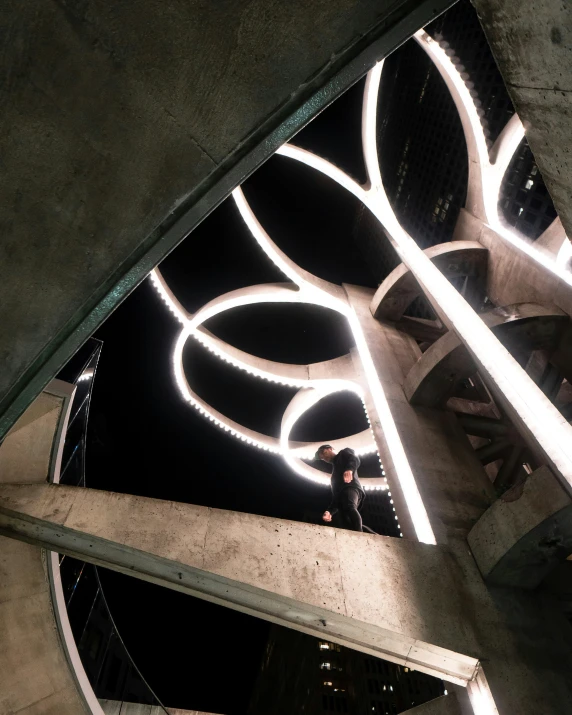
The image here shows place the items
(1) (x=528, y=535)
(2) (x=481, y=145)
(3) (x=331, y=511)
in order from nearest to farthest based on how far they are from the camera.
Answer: (1) (x=528, y=535) < (3) (x=331, y=511) < (2) (x=481, y=145)

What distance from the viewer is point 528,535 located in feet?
17.6

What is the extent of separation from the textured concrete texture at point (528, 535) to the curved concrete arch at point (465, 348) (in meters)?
3.41

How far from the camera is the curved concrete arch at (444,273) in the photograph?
448 inches

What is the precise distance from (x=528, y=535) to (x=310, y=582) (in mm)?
2689

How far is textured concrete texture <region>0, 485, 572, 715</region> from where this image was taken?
4.78m

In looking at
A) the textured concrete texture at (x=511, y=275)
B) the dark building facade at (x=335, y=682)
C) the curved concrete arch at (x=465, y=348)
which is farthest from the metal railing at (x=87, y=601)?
the dark building facade at (x=335, y=682)

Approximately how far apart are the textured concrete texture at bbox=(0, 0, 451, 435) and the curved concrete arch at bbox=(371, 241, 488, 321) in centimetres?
991

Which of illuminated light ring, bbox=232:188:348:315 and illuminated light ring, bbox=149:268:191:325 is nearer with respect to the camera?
illuminated light ring, bbox=149:268:191:325

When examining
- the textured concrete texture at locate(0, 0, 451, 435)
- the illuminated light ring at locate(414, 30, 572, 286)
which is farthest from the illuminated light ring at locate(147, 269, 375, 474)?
the textured concrete texture at locate(0, 0, 451, 435)

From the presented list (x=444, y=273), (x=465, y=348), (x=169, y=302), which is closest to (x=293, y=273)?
(x=169, y=302)

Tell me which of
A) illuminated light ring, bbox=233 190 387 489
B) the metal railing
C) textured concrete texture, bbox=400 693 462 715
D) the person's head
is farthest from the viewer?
illuminated light ring, bbox=233 190 387 489

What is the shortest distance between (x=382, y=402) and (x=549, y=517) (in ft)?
13.9

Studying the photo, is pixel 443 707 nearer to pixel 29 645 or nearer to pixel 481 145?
pixel 29 645

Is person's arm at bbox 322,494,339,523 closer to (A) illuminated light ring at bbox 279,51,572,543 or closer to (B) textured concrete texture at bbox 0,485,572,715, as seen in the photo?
(A) illuminated light ring at bbox 279,51,572,543
